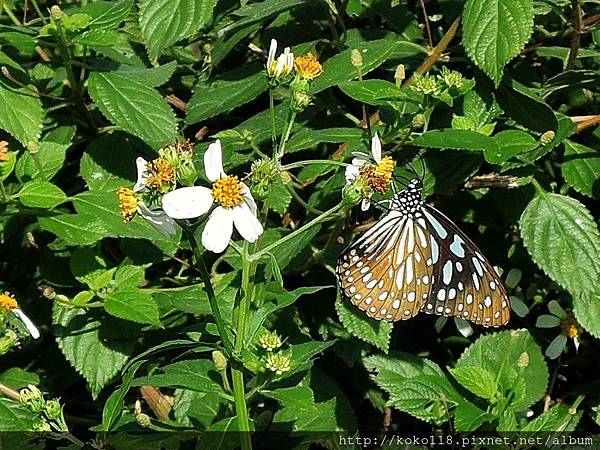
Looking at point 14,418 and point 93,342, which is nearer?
point 14,418

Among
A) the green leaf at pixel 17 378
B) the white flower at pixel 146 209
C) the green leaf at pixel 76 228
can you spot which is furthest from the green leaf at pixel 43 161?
the white flower at pixel 146 209

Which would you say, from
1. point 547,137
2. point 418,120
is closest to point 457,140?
point 418,120

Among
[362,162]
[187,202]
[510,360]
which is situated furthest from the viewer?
[510,360]

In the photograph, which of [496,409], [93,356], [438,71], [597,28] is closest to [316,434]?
[496,409]

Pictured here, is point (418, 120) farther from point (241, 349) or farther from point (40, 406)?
point (40, 406)

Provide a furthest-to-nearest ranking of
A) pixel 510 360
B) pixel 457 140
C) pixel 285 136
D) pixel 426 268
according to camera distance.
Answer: pixel 510 360 < pixel 426 268 < pixel 457 140 < pixel 285 136

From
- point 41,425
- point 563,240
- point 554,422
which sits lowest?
point 554,422

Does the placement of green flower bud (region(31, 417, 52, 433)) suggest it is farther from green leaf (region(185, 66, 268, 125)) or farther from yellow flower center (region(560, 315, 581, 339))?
yellow flower center (region(560, 315, 581, 339))
